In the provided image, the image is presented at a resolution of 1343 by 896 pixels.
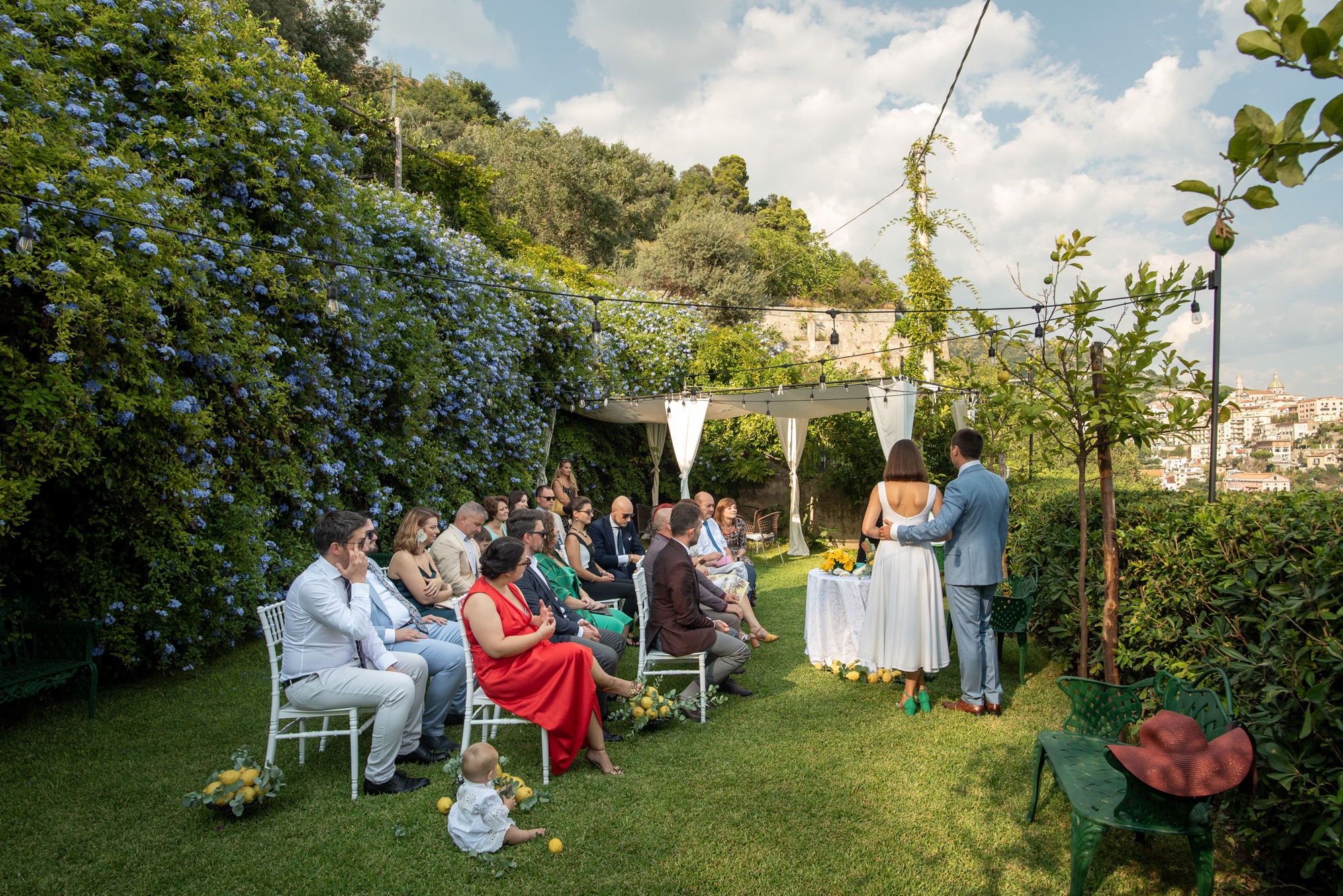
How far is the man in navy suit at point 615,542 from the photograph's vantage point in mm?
6957

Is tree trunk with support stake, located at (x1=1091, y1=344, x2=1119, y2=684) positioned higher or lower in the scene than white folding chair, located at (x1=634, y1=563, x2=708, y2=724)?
higher

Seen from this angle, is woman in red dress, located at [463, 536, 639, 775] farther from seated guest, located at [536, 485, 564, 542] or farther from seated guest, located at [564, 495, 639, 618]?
seated guest, located at [536, 485, 564, 542]

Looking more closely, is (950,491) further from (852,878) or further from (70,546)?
(70,546)

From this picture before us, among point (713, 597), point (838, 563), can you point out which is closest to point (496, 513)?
point (713, 597)

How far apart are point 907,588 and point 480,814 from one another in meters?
2.93

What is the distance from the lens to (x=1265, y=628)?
2697 mm

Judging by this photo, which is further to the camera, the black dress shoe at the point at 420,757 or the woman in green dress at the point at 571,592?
the woman in green dress at the point at 571,592

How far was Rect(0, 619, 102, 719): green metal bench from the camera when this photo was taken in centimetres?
461

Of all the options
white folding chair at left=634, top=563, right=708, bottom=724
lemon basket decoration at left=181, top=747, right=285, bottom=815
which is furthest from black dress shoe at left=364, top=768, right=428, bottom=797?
white folding chair at left=634, top=563, right=708, bottom=724

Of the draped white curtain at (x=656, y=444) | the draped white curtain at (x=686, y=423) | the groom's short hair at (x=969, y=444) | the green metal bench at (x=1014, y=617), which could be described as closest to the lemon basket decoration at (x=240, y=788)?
the groom's short hair at (x=969, y=444)

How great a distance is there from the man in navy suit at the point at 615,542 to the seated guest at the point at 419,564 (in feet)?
7.16

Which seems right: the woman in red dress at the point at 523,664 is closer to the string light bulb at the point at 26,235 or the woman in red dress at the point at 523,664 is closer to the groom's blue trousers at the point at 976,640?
the groom's blue trousers at the point at 976,640

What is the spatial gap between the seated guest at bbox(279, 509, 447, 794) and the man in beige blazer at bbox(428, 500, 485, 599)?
56.5 inches

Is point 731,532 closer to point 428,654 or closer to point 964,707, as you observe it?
point 964,707
